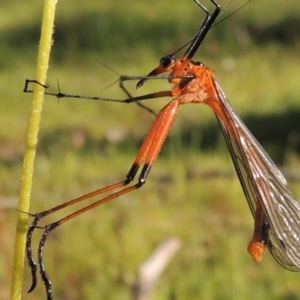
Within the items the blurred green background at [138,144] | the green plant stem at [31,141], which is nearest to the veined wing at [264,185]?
the blurred green background at [138,144]

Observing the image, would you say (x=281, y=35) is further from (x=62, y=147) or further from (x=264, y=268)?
(x=264, y=268)

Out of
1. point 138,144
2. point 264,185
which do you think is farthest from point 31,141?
point 138,144

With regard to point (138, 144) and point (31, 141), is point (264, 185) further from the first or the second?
point (138, 144)

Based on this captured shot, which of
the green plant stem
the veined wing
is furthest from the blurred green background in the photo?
the green plant stem

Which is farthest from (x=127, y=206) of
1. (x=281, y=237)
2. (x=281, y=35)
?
(x=281, y=35)

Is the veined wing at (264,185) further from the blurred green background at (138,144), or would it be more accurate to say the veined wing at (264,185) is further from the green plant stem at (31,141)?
the green plant stem at (31,141)

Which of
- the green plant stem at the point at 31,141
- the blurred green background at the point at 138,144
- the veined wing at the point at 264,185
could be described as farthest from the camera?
the blurred green background at the point at 138,144
